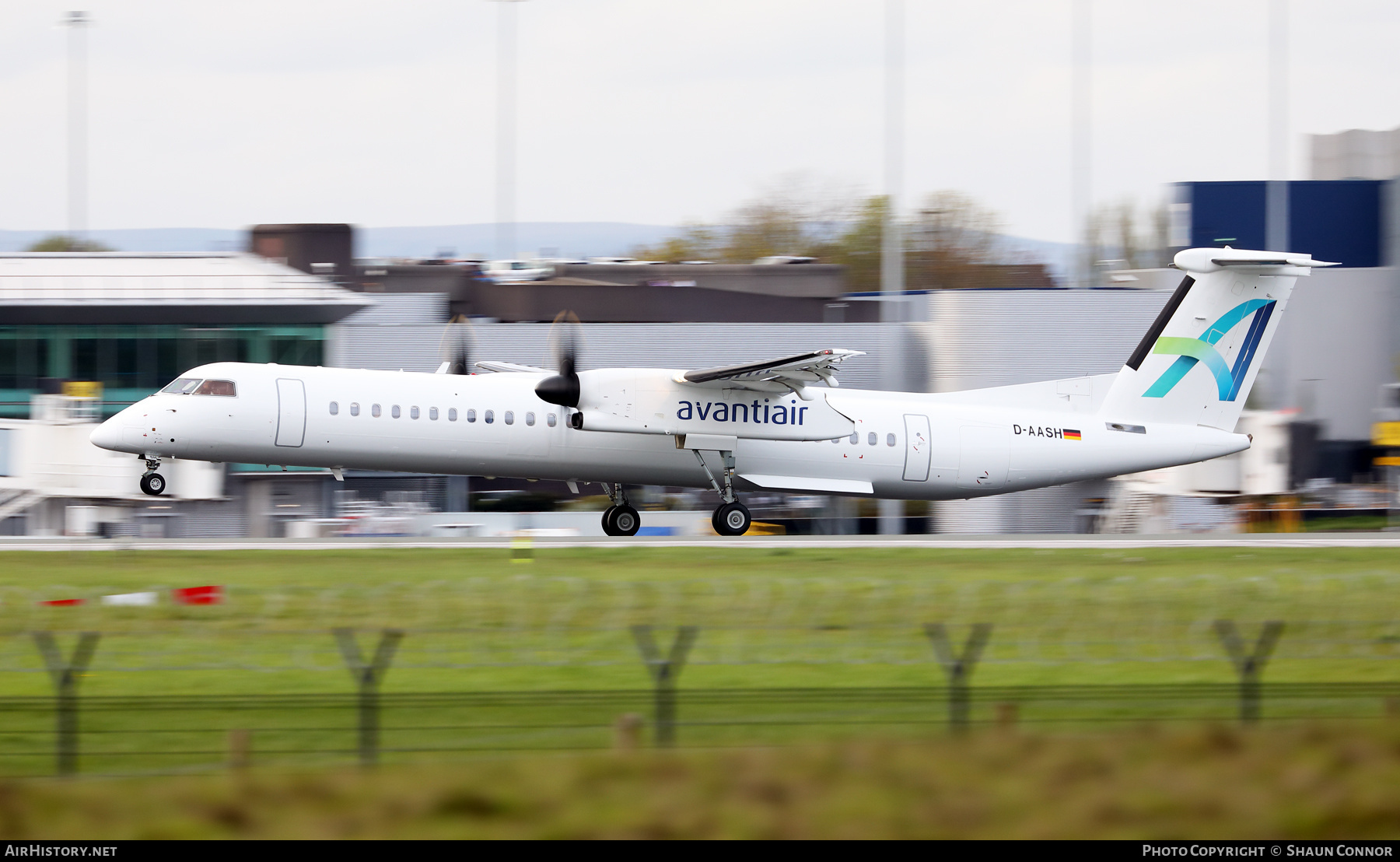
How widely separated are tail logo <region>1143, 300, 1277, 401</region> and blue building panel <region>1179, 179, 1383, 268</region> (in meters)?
19.1

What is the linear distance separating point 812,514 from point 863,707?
25.9 metres

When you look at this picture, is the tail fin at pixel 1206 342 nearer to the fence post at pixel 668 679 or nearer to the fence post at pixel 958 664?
the fence post at pixel 958 664

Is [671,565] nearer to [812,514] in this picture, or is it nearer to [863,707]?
[863,707]

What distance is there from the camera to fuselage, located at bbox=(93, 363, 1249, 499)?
22.5m

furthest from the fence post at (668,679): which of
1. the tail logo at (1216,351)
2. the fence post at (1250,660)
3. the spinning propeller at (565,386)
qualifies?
the tail logo at (1216,351)

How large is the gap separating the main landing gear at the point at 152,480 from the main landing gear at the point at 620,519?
7.59 meters

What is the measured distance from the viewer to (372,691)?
31.1ft

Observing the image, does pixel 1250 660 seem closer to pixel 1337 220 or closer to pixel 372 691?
pixel 372 691

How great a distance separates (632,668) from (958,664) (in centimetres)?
265

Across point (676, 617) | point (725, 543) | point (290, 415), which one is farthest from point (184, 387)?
point (676, 617)

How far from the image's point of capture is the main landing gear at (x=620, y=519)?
25172mm

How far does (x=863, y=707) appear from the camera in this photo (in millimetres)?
9852

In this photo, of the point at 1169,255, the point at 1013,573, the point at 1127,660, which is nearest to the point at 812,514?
the point at 1013,573

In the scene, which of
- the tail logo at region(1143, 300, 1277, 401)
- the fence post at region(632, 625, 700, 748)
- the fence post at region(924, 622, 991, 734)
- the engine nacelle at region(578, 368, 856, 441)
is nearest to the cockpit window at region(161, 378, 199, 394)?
the engine nacelle at region(578, 368, 856, 441)
